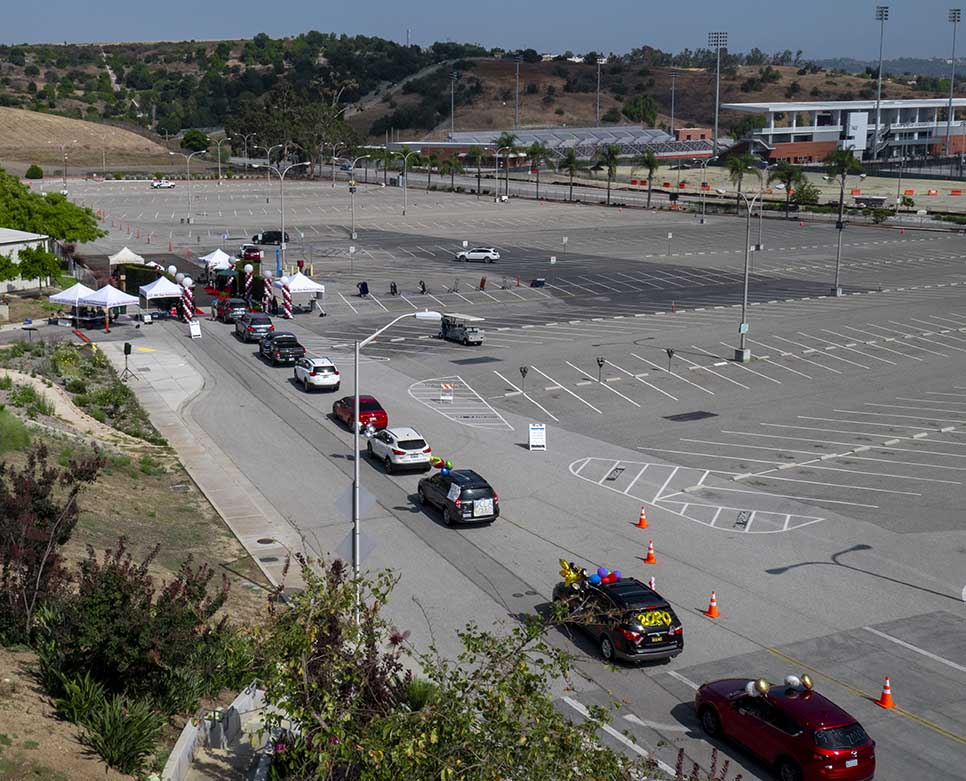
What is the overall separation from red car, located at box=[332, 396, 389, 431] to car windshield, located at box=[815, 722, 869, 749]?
22.4 metres

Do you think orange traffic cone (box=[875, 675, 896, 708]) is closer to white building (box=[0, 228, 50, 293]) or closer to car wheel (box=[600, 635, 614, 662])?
car wheel (box=[600, 635, 614, 662])

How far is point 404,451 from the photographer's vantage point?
33344 mm

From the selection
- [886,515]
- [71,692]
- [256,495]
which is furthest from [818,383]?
[71,692]

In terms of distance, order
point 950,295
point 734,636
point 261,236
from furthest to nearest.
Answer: point 261,236 < point 950,295 < point 734,636

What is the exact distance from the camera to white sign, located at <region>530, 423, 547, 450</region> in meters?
35.6

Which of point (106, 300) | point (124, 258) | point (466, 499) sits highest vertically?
point (124, 258)

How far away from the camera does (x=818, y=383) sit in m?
45.5

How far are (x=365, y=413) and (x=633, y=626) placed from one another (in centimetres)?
1838

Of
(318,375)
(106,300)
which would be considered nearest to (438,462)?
(318,375)

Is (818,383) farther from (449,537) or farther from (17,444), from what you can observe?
(17,444)

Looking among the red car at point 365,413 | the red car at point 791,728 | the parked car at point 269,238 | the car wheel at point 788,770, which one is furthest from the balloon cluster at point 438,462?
the parked car at point 269,238

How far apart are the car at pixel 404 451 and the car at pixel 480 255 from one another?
48.9m

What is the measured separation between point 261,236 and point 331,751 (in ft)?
267

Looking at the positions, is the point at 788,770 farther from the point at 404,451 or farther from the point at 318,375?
the point at 318,375
